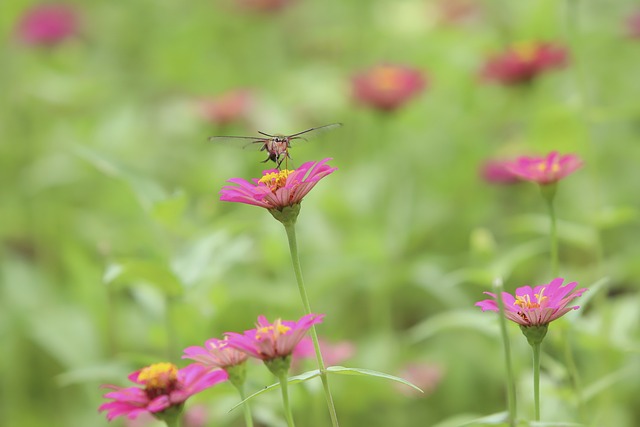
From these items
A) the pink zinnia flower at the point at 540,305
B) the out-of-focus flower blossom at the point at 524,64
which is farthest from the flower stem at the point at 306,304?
the out-of-focus flower blossom at the point at 524,64

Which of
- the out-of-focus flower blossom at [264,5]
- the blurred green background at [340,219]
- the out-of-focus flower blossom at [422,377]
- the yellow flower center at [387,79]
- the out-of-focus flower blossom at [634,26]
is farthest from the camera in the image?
the out-of-focus flower blossom at [264,5]

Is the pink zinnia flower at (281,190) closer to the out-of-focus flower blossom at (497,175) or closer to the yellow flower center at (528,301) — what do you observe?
the yellow flower center at (528,301)

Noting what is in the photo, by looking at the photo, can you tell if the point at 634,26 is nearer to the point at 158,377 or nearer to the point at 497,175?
the point at 497,175

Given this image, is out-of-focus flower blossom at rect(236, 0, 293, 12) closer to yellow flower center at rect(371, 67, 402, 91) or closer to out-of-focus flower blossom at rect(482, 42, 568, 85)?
yellow flower center at rect(371, 67, 402, 91)

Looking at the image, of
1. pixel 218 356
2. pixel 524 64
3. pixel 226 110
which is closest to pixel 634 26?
pixel 524 64

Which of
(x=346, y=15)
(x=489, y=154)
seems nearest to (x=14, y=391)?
(x=489, y=154)
